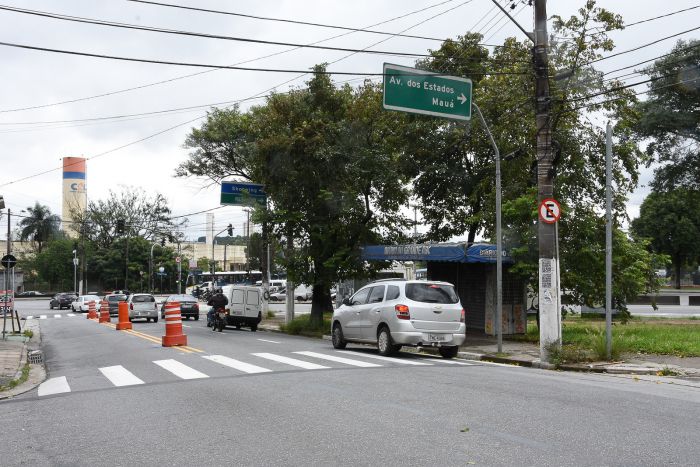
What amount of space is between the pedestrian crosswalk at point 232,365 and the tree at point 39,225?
298 feet

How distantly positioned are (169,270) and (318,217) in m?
65.5

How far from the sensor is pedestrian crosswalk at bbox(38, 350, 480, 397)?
12570 millimetres

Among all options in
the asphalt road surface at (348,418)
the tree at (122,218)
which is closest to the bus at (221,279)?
the tree at (122,218)

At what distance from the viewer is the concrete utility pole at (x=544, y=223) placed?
15.2 meters

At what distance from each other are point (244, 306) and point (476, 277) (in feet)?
37.2

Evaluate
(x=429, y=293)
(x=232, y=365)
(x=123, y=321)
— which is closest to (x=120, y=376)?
(x=232, y=365)

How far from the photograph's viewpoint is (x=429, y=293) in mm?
16188

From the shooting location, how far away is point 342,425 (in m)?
7.73

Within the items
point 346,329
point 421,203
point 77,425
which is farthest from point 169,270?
point 77,425

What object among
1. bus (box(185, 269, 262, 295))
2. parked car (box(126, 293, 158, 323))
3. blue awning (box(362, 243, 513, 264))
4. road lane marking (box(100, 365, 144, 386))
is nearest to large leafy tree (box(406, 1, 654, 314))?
blue awning (box(362, 243, 513, 264))

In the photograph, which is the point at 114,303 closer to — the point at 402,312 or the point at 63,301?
the point at 63,301

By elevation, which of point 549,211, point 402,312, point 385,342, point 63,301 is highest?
point 549,211

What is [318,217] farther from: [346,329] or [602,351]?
[602,351]

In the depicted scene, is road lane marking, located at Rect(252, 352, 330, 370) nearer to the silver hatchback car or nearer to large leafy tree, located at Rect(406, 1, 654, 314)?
the silver hatchback car
